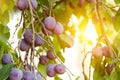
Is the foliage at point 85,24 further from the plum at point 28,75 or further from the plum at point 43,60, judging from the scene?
the plum at point 28,75

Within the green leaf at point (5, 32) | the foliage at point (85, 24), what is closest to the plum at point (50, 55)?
the foliage at point (85, 24)

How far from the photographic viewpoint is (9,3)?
1074 millimetres

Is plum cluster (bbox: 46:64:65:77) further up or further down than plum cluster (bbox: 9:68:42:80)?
further down

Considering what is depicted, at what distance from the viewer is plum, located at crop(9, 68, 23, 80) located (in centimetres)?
76

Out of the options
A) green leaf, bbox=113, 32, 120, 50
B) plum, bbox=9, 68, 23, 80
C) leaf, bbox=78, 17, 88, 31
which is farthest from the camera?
leaf, bbox=78, 17, 88, 31

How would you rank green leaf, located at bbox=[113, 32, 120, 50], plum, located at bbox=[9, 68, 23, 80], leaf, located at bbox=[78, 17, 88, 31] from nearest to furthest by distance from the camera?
plum, located at bbox=[9, 68, 23, 80], green leaf, located at bbox=[113, 32, 120, 50], leaf, located at bbox=[78, 17, 88, 31]

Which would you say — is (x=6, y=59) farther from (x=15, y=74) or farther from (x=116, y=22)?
(x=116, y=22)

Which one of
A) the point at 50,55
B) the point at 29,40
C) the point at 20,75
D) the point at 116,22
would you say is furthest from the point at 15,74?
the point at 116,22

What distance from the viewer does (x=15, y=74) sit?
77 cm

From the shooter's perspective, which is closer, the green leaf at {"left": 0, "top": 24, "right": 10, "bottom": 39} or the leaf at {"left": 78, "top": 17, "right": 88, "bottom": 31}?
the green leaf at {"left": 0, "top": 24, "right": 10, "bottom": 39}

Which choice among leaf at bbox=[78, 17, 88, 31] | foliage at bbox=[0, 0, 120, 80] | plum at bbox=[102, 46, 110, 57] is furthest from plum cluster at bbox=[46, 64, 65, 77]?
leaf at bbox=[78, 17, 88, 31]

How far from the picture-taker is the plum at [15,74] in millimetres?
764

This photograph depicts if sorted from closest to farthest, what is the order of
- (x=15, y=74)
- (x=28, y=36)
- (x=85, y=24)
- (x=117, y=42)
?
1. (x=15, y=74)
2. (x=28, y=36)
3. (x=117, y=42)
4. (x=85, y=24)

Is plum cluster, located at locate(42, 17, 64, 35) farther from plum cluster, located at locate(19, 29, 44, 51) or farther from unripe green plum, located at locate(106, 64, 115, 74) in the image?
unripe green plum, located at locate(106, 64, 115, 74)
